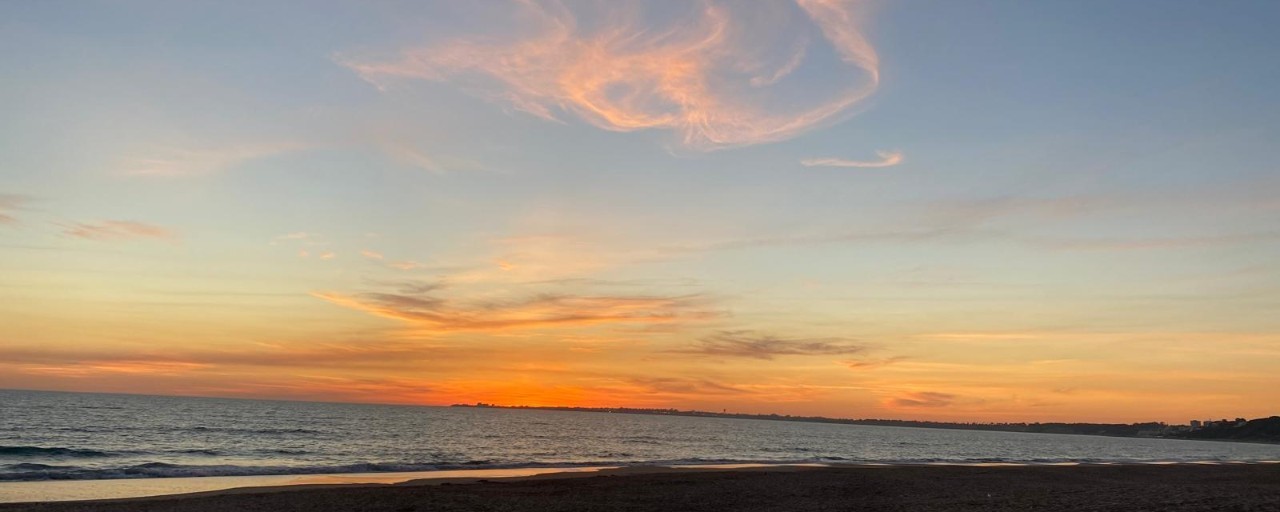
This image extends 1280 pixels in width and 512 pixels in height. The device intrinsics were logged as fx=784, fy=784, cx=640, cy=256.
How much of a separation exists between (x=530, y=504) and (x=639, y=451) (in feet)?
155

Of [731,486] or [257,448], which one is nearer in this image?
[731,486]

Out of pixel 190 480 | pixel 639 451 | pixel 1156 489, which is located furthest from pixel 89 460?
pixel 1156 489

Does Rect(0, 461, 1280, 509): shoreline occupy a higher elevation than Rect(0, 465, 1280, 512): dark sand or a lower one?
lower

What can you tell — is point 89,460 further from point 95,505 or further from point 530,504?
point 530,504

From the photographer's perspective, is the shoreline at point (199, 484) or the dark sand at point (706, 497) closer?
the dark sand at point (706, 497)

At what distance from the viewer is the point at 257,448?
187ft

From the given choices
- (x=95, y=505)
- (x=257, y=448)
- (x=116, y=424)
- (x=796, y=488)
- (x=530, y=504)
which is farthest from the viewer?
(x=116, y=424)

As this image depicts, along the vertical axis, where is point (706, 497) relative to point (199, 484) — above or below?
above

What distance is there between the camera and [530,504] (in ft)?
77.6

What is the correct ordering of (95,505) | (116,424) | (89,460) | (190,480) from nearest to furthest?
(95,505), (190,480), (89,460), (116,424)

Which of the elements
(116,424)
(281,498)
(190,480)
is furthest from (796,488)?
(116,424)

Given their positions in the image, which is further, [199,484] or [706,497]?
[199,484]

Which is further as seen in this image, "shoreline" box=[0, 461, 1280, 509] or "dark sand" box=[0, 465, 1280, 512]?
"shoreline" box=[0, 461, 1280, 509]

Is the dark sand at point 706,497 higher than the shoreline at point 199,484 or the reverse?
higher
